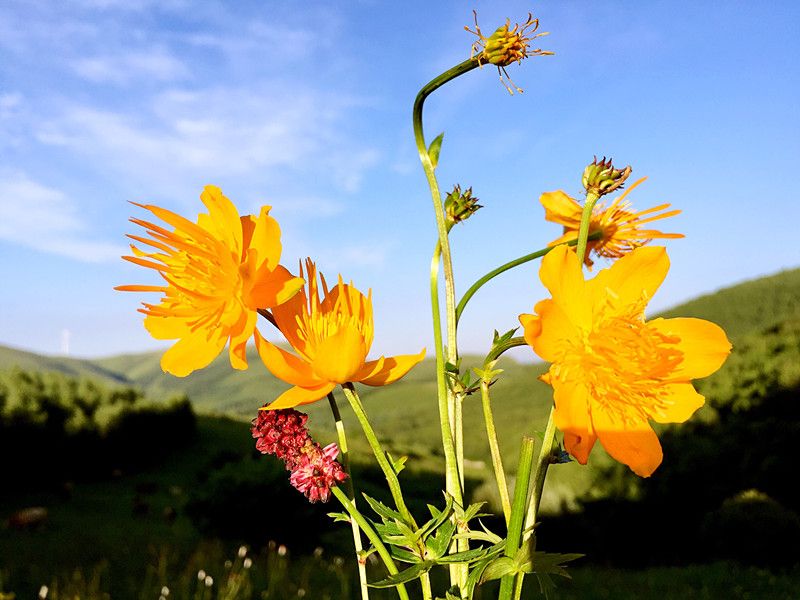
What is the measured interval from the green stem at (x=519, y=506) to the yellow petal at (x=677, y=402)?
169 mm

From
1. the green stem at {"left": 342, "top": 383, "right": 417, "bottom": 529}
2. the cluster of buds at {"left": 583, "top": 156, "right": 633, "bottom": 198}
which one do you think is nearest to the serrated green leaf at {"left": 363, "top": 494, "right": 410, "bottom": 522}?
the green stem at {"left": 342, "top": 383, "right": 417, "bottom": 529}

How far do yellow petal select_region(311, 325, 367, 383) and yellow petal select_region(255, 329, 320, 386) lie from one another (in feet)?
0.04

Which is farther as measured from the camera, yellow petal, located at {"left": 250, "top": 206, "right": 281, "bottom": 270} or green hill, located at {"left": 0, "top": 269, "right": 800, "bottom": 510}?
green hill, located at {"left": 0, "top": 269, "right": 800, "bottom": 510}

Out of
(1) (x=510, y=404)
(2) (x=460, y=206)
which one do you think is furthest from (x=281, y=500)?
(2) (x=460, y=206)

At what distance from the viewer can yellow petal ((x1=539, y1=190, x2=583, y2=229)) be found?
37.1 inches

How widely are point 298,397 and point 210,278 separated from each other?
0.18 meters

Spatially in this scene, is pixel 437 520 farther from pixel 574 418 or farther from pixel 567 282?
pixel 567 282

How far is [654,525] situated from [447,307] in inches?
209

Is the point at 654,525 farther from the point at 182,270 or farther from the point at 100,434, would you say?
Answer: the point at 100,434

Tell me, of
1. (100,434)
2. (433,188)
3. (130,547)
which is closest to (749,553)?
(130,547)

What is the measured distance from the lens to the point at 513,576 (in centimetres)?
68

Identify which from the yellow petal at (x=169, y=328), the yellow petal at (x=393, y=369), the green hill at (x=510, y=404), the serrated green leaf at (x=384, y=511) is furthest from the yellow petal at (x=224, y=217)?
the green hill at (x=510, y=404)

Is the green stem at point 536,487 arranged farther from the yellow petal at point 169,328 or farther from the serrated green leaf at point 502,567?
the yellow petal at point 169,328

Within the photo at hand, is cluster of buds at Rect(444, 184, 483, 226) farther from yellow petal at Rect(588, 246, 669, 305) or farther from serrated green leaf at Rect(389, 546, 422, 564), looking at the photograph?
serrated green leaf at Rect(389, 546, 422, 564)
